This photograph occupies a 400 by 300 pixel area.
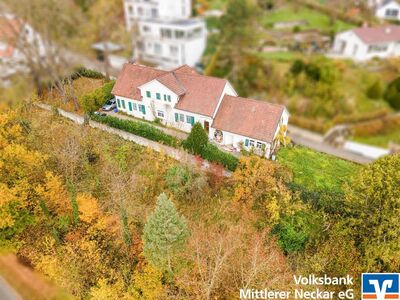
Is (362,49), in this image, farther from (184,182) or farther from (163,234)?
(163,234)

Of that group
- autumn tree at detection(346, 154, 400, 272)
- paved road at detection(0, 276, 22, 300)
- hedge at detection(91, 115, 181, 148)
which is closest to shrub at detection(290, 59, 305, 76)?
hedge at detection(91, 115, 181, 148)

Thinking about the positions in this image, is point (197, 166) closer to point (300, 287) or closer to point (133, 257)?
point (133, 257)

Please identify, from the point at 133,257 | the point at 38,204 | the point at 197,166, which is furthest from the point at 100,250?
the point at 197,166

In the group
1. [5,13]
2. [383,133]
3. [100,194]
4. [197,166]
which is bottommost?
[383,133]

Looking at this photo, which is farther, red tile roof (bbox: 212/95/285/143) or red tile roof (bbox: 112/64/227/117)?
red tile roof (bbox: 112/64/227/117)

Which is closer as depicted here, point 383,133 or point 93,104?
point 93,104

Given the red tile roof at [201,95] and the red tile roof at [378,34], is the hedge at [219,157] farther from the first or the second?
the red tile roof at [378,34]

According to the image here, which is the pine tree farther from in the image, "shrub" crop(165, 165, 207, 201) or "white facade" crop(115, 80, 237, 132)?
"white facade" crop(115, 80, 237, 132)
